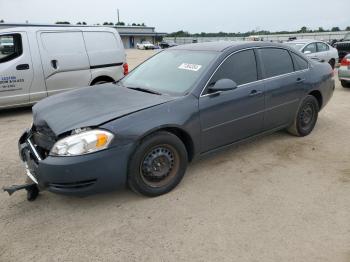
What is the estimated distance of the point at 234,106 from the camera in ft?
13.7

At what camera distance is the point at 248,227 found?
3.12 meters

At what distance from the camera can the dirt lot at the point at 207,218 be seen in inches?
111

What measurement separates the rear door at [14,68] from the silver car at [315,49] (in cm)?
904

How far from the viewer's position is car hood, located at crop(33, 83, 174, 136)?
10.9 feet

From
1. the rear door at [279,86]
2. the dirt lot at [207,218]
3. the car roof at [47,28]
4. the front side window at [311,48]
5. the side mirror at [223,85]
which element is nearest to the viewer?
the dirt lot at [207,218]

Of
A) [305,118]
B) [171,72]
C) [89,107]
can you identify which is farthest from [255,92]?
[89,107]

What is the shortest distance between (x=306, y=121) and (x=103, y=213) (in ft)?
12.4

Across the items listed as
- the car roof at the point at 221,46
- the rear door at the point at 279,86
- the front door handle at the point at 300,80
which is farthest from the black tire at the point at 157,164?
the front door handle at the point at 300,80

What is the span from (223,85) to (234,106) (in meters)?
0.46

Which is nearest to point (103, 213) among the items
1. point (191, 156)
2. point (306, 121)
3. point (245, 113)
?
point (191, 156)

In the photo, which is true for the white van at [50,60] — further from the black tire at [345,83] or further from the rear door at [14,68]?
the black tire at [345,83]

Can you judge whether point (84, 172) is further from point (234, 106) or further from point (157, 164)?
point (234, 106)

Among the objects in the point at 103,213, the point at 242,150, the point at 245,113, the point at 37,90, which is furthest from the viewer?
the point at 37,90

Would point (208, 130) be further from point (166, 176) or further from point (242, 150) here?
point (242, 150)
